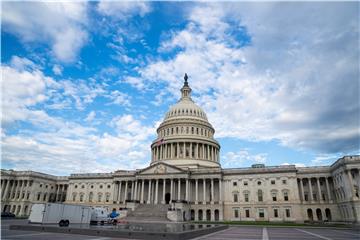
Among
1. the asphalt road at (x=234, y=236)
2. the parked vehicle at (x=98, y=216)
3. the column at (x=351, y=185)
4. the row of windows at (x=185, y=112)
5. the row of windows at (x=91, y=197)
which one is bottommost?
the asphalt road at (x=234, y=236)


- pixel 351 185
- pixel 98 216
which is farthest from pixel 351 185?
pixel 98 216

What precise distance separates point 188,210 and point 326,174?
131 feet

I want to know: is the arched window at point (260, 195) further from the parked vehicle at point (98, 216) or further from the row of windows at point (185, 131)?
the parked vehicle at point (98, 216)

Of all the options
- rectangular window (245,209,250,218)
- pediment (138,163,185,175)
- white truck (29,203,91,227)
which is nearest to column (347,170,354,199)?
rectangular window (245,209,250,218)

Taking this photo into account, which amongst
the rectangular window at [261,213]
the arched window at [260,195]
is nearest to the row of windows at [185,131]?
the arched window at [260,195]

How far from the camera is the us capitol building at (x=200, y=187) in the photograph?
219ft

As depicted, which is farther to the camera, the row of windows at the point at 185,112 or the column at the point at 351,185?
the row of windows at the point at 185,112

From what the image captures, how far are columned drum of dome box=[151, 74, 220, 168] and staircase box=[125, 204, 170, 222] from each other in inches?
806

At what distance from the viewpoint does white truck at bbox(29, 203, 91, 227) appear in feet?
119

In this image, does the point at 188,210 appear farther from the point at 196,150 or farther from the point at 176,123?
the point at 176,123

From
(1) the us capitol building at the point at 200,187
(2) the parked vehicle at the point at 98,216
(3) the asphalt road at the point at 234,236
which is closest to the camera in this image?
(3) the asphalt road at the point at 234,236

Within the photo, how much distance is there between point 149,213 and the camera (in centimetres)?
6353

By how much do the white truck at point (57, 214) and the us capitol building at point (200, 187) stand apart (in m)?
22.6

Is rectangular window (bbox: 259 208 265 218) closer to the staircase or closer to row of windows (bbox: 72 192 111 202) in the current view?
the staircase
